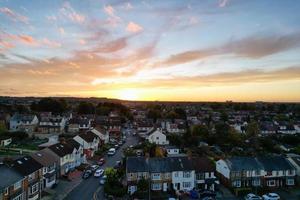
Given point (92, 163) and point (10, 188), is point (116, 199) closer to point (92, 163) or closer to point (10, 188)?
point (10, 188)

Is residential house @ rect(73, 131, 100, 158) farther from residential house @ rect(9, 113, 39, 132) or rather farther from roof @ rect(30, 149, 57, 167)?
residential house @ rect(9, 113, 39, 132)

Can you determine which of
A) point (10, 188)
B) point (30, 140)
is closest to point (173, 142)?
point (30, 140)

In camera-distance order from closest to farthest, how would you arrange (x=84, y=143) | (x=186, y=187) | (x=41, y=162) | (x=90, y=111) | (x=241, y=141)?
(x=41, y=162) < (x=186, y=187) < (x=84, y=143) < (x=241, y=141) < (x=90, y=111)

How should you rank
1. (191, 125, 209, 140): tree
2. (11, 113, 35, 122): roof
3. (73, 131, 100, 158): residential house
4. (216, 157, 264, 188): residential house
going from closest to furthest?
(216, 157, 264, 188): residential house, (73, 131, 100, 158): residential house, (191, 125, 209, 140): tree, (11, 113, 35, 122): roof

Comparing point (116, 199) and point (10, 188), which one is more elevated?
point (10, 188)

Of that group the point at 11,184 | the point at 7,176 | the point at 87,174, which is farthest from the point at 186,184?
the point at 7,176

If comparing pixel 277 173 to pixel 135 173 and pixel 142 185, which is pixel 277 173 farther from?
pixel 135 173

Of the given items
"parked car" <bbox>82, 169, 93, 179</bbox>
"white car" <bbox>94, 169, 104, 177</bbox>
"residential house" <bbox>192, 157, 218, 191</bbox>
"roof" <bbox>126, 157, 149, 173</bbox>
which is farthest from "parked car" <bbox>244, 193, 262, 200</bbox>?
"parked car" <bbox>82, 169, 93, 179</bbox>
